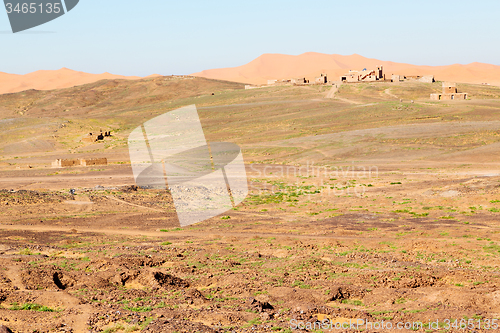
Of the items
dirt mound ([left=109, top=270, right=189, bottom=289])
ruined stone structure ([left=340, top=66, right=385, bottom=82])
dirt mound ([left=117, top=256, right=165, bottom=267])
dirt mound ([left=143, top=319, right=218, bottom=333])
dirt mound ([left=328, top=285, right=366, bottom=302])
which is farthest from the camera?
ruined stone structure ([left=340, top=66, right=385, bottom=82])

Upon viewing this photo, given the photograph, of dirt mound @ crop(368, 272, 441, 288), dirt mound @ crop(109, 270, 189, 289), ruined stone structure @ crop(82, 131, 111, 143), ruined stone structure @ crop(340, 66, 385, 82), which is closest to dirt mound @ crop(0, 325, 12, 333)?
dirt mound @ crop(109, 270, 189, 289)

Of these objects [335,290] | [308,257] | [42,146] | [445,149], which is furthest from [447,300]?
[42,146]

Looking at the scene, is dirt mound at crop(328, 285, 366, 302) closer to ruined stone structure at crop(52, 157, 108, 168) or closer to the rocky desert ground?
the rocky desert ground

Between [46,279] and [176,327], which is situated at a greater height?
[176,327]

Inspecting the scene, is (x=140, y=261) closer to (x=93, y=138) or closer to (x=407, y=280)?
(x=407, y=280)

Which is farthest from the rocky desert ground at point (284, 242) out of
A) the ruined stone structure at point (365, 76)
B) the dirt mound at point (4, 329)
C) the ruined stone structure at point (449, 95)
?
the ruined stone structure at point (365, 76)

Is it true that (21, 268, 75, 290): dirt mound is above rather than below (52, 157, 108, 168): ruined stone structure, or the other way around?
above

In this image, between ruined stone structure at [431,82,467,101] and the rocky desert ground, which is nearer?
the rocky desert ground

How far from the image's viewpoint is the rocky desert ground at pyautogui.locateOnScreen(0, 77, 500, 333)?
43.2 feet

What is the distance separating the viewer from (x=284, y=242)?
75.0 ft

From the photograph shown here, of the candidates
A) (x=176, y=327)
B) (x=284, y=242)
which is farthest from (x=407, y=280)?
(x=284, y=242)

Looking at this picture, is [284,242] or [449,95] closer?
[284,242]

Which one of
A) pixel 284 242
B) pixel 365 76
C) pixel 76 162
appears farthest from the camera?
pixel 365 76

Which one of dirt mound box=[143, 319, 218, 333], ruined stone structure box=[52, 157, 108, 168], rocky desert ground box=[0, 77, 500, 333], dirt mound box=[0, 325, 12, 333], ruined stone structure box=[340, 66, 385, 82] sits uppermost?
ruined stone structure box=[340, 66, 385, 82]
